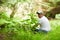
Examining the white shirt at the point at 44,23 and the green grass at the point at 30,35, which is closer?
the green grass at the point at 30,35

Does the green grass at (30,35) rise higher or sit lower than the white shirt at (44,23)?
lower

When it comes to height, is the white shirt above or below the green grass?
above

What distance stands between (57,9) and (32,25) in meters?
3.14

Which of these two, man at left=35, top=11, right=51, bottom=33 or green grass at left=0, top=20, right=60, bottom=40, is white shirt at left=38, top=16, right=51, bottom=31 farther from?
green grass at left=0, top=20, right=60, bottom=40

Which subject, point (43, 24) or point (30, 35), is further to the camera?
point (43, 24)

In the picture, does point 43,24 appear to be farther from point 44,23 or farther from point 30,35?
point 30,35

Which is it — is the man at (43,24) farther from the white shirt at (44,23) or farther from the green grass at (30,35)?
the green grass at (30,35)

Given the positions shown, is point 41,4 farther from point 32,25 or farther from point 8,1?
point 32,25

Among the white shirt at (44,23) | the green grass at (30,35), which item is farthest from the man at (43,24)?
the green grass at (30,35)

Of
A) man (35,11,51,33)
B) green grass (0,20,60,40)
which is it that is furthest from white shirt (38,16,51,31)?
green grass (0,20,60,40)

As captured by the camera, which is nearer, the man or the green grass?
the green grass

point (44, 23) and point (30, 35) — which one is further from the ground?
point (44, 23)

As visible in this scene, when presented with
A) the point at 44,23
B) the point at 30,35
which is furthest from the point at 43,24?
the point at 30,35

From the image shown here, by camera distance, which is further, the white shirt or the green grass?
the white shirt
